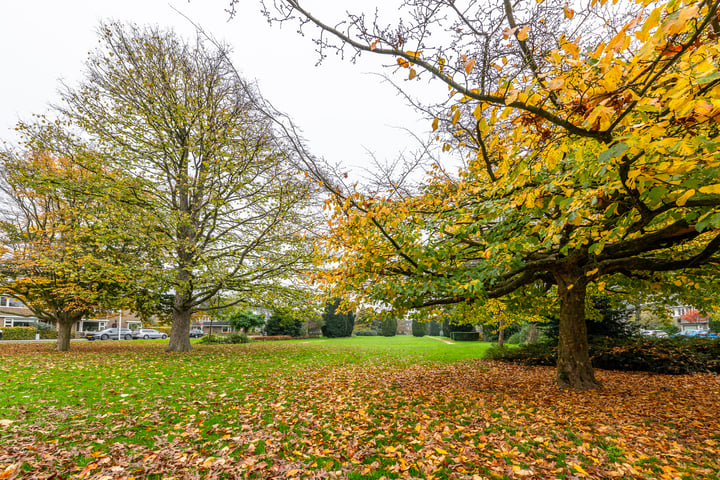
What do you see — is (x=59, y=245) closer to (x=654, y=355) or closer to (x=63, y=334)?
(x=63, y=334)

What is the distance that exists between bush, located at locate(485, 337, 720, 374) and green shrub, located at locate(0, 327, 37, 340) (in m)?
40.8

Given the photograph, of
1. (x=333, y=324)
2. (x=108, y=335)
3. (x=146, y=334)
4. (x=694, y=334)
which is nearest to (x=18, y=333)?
(x=108, y=335)

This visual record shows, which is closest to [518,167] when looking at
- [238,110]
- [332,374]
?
[332,374]

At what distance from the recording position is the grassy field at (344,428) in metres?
3.46

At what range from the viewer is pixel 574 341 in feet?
23.5

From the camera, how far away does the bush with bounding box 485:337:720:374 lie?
9.79 meters

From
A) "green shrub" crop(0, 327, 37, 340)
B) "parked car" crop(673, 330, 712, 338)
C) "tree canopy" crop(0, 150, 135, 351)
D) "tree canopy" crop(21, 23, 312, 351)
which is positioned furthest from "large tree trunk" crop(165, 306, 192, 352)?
"green shrub" crop(0, 327, 37, 340)

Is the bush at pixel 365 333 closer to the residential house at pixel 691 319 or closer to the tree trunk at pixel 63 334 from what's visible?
the residential house at pixel 691 319

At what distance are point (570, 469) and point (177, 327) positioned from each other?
46.6ft

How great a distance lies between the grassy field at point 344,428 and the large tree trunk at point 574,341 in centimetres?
46

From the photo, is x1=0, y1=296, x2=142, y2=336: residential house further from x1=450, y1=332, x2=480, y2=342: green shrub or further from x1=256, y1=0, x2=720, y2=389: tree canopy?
x1=256, y1=0, x2=720, y2=389: tree canopy

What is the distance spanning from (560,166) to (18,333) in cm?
4301

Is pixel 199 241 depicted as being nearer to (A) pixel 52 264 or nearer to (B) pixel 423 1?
(A) pixel 52 264

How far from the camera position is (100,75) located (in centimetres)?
1215
